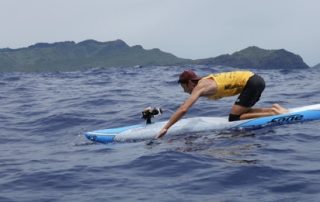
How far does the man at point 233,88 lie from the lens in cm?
1135

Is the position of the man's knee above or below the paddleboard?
above

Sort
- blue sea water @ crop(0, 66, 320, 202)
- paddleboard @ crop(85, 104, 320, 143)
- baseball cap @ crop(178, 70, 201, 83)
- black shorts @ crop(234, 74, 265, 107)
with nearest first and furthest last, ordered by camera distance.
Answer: blue sea water @ crop(0, 66, 320, 202) < baseball cap @ crop(178, 70, 201, 83) < paddleboard @ crop(85, 104, 320, 143) < black shorts @ crop(234, 74, 265, 107)

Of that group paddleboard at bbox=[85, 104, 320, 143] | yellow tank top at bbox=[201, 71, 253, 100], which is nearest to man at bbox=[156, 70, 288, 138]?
yellow tank top at bbox=[201, 71, 253, 100]

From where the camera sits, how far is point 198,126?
11961 mm

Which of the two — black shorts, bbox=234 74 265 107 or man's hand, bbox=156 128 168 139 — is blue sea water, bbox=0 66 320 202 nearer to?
man's hand, bbox=156 128 168 139

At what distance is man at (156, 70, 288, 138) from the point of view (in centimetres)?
1135

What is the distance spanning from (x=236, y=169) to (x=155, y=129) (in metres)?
4.15

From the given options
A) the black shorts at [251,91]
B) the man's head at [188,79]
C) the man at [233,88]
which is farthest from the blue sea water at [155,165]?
the man's head at [188,79]

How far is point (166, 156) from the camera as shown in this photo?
920cm

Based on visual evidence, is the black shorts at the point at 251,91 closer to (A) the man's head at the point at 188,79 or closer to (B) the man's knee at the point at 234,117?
(B) the man's knee at the point at 234,117

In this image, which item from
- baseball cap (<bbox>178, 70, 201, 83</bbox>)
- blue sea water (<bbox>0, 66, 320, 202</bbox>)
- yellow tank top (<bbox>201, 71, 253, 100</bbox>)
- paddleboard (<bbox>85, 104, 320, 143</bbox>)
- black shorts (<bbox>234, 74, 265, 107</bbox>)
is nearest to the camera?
blue sea water (<bbox>0, 66, 320, 202</bbox>)

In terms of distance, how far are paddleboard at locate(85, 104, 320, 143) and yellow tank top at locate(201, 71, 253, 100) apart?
0.67m

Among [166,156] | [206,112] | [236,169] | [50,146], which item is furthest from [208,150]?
[206,112]

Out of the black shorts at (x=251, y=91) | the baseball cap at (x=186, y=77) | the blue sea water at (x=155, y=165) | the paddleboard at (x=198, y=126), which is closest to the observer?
the blue sea water at (x=155, y=165)
